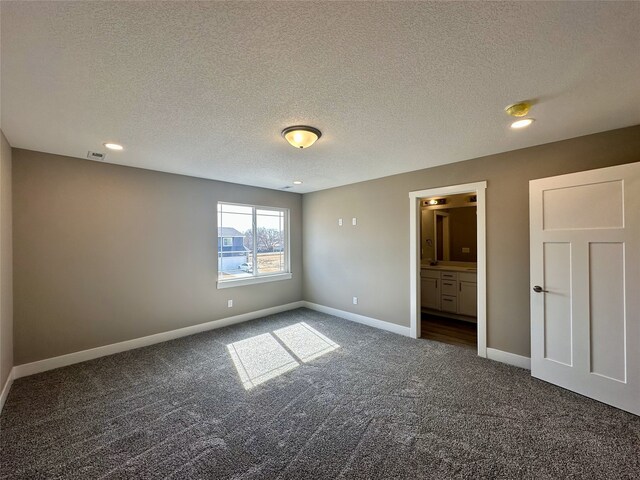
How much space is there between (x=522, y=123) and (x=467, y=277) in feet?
9.70

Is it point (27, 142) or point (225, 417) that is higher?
point (27, 142)

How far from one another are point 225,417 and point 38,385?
2.15 m

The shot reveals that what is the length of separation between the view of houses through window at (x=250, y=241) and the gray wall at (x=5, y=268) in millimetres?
2364

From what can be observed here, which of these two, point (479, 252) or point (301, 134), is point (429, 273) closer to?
point (479, 252)

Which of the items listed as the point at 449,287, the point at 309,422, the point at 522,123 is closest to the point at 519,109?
the point at 522,123

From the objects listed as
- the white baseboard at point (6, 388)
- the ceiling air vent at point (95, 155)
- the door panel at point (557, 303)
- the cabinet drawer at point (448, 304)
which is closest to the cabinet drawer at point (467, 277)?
the cabinet drawer at point (448, 304)

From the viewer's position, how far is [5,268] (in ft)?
8.55

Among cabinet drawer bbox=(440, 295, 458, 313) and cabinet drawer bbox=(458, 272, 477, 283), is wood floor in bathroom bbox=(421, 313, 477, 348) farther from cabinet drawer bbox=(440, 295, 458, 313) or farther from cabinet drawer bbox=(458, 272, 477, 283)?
cabinet drawer bbox=(458, 272, 477, 283)

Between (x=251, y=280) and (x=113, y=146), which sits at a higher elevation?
(x=113, y=146)

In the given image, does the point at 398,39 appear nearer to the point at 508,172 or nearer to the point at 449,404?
the point at 508,172

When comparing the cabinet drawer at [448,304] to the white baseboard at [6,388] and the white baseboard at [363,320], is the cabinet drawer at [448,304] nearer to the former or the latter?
the white baseboard at [363,320]

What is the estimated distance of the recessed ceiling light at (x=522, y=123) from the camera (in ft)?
7.54

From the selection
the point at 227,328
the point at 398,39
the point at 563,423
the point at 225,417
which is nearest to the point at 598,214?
the point at 563,423

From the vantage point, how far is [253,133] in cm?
256
